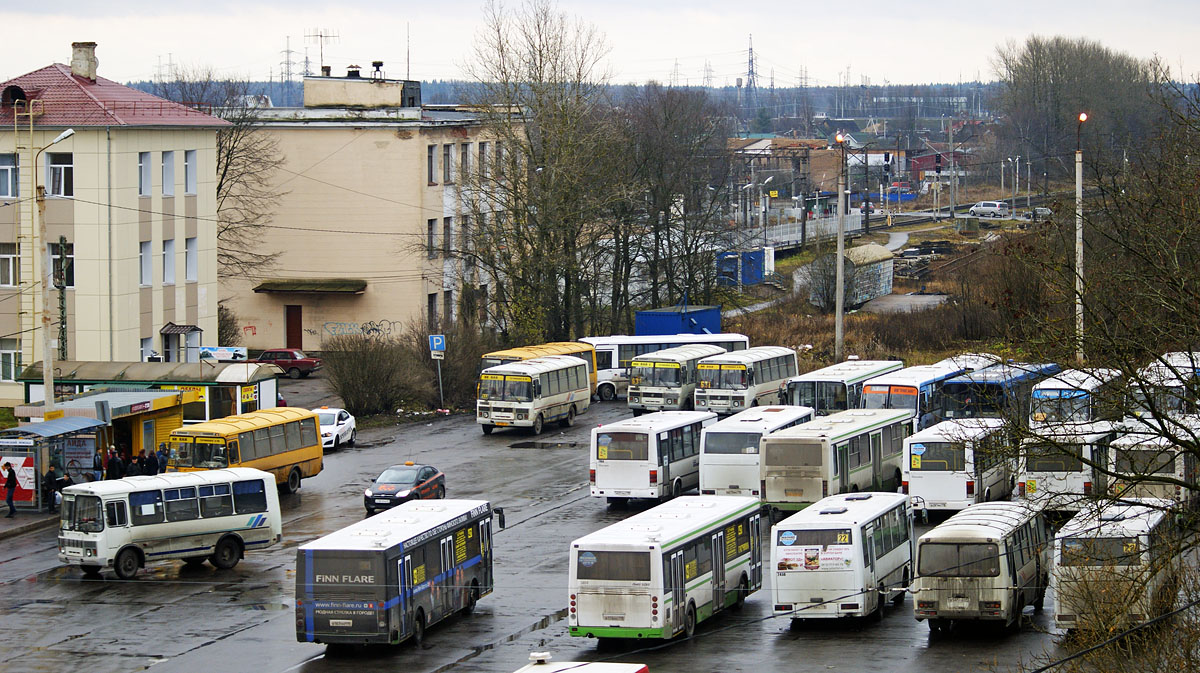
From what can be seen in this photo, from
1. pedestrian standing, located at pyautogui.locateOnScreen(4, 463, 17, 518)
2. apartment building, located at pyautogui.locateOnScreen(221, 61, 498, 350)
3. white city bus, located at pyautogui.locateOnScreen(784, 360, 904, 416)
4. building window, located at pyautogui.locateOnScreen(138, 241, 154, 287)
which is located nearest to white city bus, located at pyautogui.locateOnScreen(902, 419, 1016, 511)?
white city bus, located at pyautogui.locateOnScreen(784, 360, 904, 416)

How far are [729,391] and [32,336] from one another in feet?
76.0

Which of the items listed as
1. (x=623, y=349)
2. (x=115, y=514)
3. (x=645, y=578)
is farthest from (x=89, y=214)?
(x=645, y=578)

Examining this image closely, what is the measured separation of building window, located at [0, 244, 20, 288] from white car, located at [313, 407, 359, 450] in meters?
12.6

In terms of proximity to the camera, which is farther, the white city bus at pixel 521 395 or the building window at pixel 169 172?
the building window at pixel 169 172

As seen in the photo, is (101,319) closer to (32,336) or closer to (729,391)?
(32,336)

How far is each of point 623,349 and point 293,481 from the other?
2019cm

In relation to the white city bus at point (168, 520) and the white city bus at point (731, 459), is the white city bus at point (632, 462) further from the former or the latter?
the white city bus at point (168, 520)

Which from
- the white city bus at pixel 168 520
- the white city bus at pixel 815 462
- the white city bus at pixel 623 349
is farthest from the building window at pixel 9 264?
the white city bus at pixel 815 462

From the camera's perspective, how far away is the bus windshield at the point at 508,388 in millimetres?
46281

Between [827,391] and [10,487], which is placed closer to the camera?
[10,487]

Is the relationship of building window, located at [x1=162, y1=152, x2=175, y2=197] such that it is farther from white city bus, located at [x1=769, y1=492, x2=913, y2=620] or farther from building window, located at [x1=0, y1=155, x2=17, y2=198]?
white city bus, located at [x1=769, y1=492, x2=913, y2=620]

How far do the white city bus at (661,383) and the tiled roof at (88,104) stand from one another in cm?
1828

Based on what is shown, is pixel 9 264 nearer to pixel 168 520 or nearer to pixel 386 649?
pixel 168 520

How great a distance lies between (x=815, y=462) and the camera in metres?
32.9
